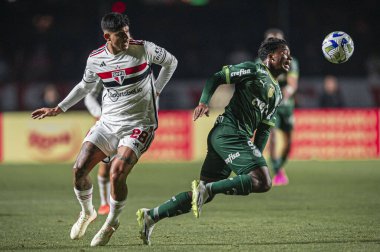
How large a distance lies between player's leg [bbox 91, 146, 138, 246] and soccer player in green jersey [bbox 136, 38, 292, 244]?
24 cm

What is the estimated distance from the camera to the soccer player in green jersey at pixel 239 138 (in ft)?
24.5

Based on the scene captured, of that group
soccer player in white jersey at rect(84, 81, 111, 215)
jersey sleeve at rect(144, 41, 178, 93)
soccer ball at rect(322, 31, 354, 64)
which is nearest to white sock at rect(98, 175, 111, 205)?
soccer player in white jersey at rect(84, 81, 111, 215)

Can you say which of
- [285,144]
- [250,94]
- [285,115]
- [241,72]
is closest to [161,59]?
[241,72]

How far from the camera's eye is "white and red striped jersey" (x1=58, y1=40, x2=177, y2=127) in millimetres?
7785

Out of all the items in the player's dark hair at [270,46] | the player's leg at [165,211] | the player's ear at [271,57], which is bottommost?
the player's leg at [165,211]

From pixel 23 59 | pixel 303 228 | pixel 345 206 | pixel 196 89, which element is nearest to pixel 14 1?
pixel 23 59

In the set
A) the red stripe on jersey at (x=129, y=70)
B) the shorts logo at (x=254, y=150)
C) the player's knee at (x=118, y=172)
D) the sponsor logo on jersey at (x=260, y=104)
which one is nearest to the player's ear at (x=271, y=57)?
the sponsor logo on jersey at (x=260, y=104)

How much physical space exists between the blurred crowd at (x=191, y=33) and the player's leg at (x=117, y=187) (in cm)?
1609

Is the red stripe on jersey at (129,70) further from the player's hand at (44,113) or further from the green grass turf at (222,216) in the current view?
the green grass turf at (222,216)

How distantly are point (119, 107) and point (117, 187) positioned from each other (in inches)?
31.2

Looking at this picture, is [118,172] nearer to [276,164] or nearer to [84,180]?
[84,180]

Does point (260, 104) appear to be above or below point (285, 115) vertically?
above

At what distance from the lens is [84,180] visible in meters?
7.91

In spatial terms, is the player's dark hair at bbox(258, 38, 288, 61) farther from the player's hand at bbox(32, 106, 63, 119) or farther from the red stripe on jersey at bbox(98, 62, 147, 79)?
the player's hand at bbox(32, 106, 63, 119)
